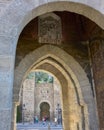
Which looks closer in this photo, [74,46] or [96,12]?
[96,12]

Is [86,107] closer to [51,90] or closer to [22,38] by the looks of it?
[22,38]

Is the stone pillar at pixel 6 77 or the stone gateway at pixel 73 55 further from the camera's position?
the stone gateway at pixel 73 55

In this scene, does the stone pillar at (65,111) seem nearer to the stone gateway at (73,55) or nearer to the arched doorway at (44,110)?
the stone gateway at (73,55)

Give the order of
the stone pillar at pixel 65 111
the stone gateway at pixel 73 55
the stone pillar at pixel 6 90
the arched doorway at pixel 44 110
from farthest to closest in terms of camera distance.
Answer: the arched doorway at pixel 44 110 < the stone pillar at pixel 65 111 < the stone gateway at pixel 73 55 < the stone pillar at pixel 6 90

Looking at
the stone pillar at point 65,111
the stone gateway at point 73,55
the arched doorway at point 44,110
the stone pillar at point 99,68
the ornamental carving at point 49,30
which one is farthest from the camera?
the arched doorway at point 44,110

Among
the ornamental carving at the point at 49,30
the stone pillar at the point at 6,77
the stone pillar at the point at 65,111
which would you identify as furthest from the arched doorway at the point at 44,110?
the stone pillar at the point at 6,77

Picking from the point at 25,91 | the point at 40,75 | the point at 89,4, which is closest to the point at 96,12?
the point at 89,4

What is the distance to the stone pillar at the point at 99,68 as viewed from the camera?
4684 millimetres

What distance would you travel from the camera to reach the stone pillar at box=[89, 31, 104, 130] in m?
4.68

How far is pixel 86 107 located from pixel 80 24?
7.82 ft

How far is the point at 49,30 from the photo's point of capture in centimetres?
546

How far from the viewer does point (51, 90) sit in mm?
26641

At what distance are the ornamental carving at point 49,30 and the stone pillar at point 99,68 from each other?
1.00 m

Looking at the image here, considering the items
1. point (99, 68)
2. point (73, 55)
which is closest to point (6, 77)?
point (99, 68)
